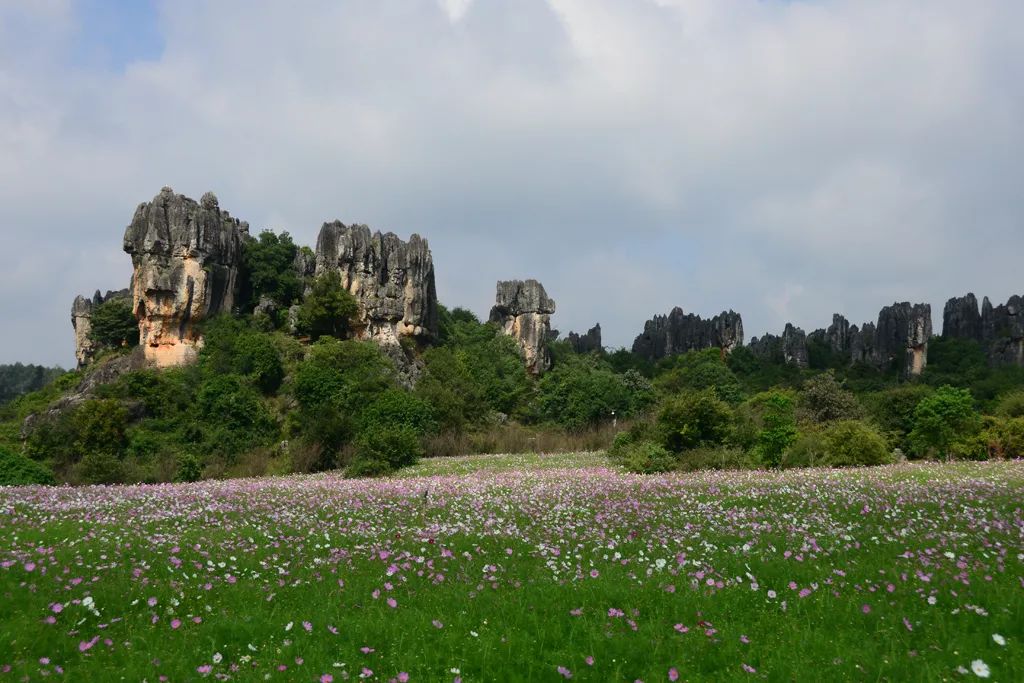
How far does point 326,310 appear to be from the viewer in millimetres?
67812

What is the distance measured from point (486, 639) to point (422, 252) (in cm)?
7191

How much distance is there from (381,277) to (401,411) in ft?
95.3

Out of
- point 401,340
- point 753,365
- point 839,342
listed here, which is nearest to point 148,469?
point 401,340

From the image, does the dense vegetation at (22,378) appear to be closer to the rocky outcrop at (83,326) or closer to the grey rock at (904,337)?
the rocky outcrop at (83,326)

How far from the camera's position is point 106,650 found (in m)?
6.54

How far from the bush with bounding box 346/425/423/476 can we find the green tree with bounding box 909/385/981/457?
22637 mm

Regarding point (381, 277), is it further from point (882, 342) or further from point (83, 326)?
point (882, 342)

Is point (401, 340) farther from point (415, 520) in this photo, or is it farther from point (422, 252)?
point (415, 520)

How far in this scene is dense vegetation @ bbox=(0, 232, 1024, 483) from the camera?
3091 cm

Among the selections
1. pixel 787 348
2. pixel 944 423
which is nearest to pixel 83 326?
pixel 944 423

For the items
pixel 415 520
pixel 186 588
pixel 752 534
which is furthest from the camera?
pixel 415 520

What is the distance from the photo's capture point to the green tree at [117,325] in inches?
2815

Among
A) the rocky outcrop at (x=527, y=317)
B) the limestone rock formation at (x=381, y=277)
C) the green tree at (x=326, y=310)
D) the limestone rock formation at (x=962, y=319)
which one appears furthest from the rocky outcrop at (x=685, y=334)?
the green tree at (x=326, y=310)

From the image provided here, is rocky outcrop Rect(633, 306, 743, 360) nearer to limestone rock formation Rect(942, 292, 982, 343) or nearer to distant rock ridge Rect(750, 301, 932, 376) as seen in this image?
distant rock ridge Rect(750, 301, 932, 376)
